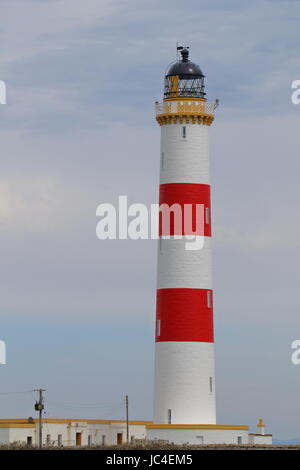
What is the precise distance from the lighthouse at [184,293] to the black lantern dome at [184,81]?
150 cm

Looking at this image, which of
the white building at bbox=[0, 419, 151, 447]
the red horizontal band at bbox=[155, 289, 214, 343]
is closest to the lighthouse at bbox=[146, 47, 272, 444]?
the red horizontal band at bbox=[155, 289, 214, 343]

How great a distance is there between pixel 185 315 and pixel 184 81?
39.5 feet

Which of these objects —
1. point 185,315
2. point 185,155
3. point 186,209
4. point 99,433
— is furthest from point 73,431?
point 185,155

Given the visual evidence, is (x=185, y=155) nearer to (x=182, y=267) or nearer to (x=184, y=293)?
(x=182, y=267)

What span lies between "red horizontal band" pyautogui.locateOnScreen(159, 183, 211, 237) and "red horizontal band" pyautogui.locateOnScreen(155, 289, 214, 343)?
297cm

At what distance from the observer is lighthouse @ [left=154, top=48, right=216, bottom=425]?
112125 millimetres

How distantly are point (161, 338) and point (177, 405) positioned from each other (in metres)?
3.33

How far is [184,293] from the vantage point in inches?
4412

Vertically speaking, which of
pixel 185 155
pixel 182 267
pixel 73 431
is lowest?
pixel 73 431
